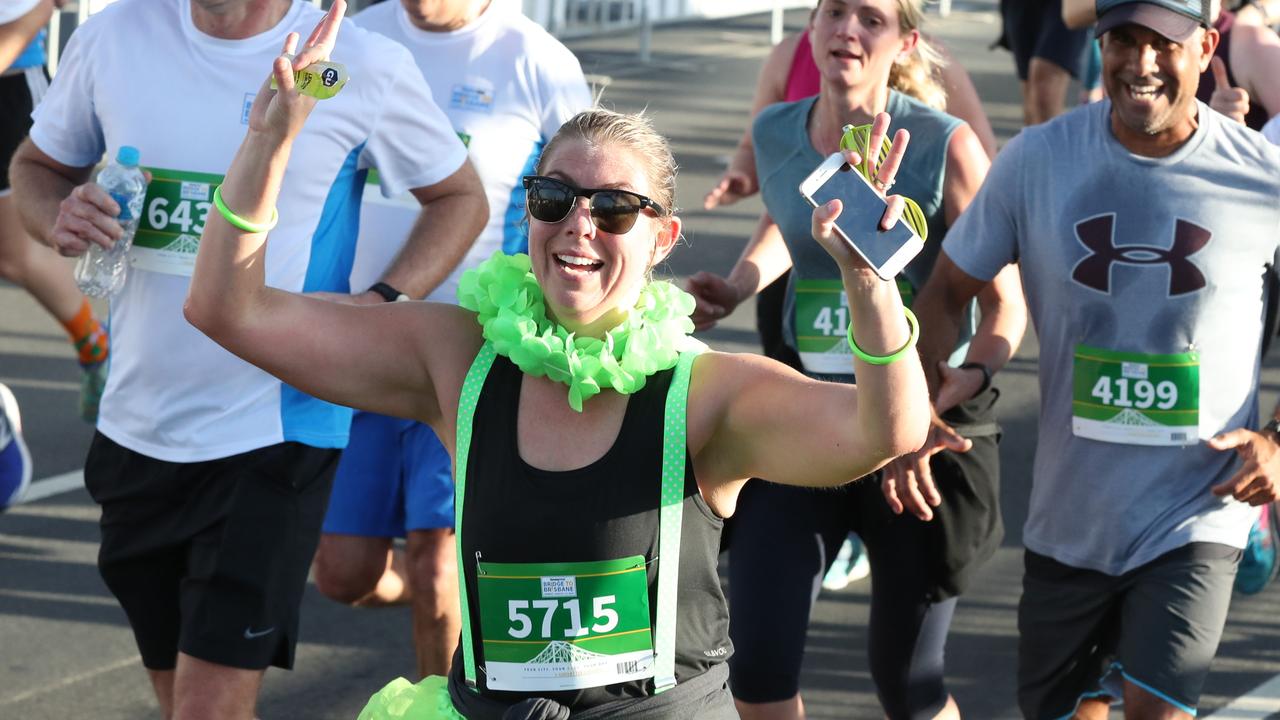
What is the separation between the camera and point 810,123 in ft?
16.4

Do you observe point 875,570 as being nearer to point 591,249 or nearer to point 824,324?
point 824,324

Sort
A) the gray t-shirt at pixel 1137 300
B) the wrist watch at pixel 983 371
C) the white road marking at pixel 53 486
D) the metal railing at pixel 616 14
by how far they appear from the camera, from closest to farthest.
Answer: the gray t-shirt at pixel 1137 300, the wrist watch at pixel 983 371, the white road marking at pixel 53 486, the metal railing at pixel 616 14

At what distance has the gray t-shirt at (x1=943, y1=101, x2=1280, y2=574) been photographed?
4.25 meters

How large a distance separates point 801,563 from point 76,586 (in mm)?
2717

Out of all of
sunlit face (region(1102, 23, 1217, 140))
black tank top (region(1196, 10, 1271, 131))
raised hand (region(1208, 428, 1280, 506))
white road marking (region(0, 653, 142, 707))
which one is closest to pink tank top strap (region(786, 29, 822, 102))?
black tank top (region(1196, 10, 1271, 131))

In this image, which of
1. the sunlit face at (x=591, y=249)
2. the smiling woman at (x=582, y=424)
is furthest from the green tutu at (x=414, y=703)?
the sunlit face at (x=591, y=249)

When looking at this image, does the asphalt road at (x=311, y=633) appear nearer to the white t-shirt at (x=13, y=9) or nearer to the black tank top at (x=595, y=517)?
the black tank top at (x=595, y=517)

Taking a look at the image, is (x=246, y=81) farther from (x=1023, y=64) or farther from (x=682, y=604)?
(x=1023, y=64)

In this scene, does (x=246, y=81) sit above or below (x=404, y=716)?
above

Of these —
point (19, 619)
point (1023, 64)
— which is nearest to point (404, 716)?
point (19, 619)

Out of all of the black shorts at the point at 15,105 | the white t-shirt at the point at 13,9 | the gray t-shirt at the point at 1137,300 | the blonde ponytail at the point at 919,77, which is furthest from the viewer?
the black shorts at the point at 15,105

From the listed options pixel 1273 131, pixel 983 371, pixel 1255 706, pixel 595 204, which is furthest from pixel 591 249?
pixel 1255 706

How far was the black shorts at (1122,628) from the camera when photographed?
166 inches

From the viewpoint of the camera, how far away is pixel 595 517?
303cm
